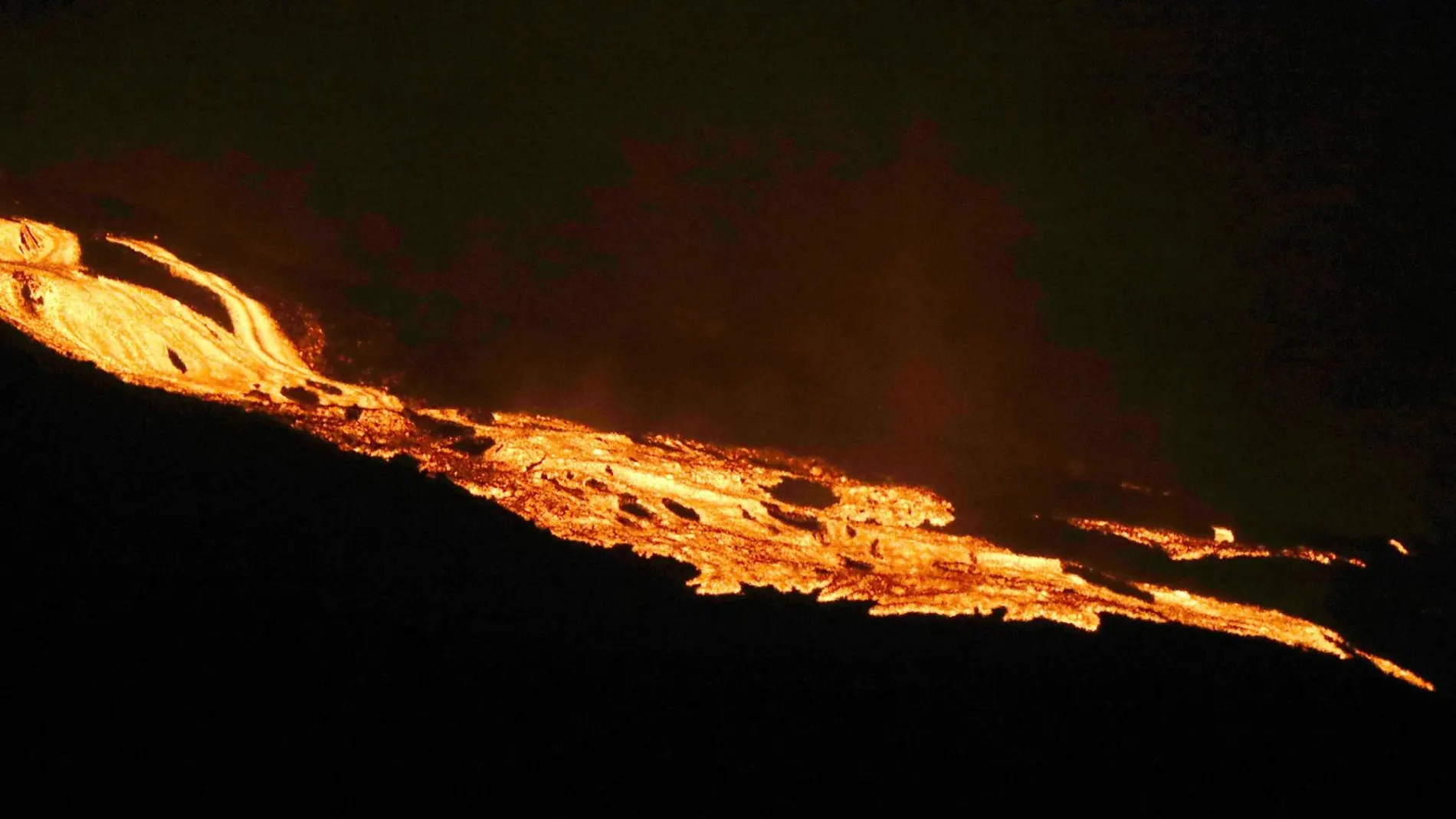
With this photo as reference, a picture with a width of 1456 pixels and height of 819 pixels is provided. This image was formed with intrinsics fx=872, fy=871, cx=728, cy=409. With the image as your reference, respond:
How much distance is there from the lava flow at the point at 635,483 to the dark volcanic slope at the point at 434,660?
0.04 meters

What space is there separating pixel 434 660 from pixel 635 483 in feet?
1.33

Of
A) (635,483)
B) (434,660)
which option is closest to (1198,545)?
(635,483)

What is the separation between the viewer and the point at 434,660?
1.08 m

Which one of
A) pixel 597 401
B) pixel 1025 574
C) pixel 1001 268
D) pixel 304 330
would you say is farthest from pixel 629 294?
pixel 1025 574

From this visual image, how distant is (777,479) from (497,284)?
56 centimetres

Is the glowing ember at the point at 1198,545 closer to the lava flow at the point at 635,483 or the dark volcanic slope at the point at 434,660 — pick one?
the lava flow at the point at 635,483

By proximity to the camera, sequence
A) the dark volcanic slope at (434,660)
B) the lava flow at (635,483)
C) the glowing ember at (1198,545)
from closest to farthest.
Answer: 1. the dark volcanic slope at (434,660)
2. the lava flow at (635,483)
3. the glowing ember at (1198,545)

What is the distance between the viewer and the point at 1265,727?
1.39 m

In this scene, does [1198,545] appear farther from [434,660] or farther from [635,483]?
[434,660]

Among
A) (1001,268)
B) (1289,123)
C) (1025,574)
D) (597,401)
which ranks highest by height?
(1289,123)

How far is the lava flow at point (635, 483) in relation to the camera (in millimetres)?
1219

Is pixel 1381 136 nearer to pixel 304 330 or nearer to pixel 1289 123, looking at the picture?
pixel 1289 123

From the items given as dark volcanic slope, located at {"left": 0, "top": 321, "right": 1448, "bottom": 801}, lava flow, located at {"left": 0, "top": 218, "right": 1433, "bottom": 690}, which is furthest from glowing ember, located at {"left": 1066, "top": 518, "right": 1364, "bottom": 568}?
dark volcanic slope, located at {"left": 0, "top": 321, "right": 1448, "bottom": 801}

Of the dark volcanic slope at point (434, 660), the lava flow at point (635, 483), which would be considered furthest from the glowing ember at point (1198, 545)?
the dark volcanic slope at point (434, 660)
